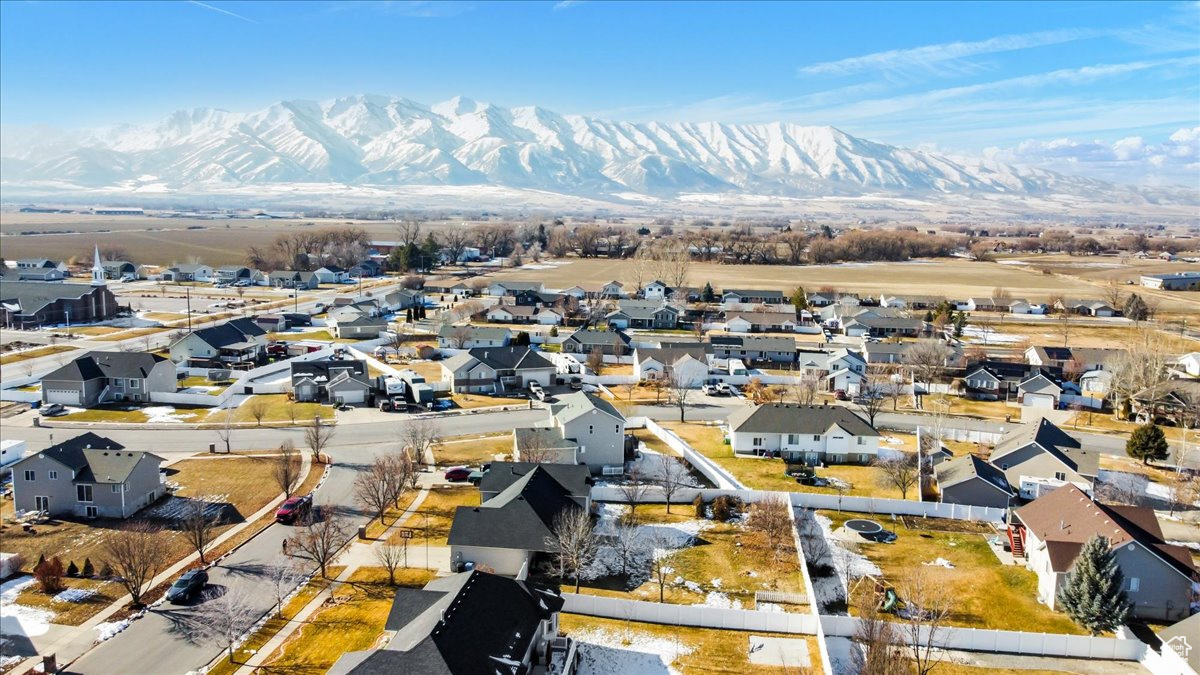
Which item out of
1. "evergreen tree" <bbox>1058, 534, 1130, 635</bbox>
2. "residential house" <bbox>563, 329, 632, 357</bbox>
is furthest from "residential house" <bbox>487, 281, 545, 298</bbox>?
"evergreen tree" <bbox>1058, 534, 1130, 635</bbox>

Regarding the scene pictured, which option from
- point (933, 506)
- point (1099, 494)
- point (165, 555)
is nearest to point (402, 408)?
point (165, 555)

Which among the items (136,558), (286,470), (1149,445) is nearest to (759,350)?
(1149,445)

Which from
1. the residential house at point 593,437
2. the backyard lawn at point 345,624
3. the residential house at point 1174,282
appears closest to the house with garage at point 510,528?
the backyard lawn at point 345,624

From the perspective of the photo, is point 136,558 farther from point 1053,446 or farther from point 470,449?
point 1053,446

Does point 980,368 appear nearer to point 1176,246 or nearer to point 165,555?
point 165,555

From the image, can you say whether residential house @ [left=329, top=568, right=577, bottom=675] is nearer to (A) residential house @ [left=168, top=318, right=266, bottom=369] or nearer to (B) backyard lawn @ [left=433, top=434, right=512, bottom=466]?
(B) backyard lawn @ [left=433, top=434, right=512, bottom=466]

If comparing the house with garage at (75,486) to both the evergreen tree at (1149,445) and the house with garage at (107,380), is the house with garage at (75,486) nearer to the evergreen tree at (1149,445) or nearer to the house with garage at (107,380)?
the house with garage at (107,380)
